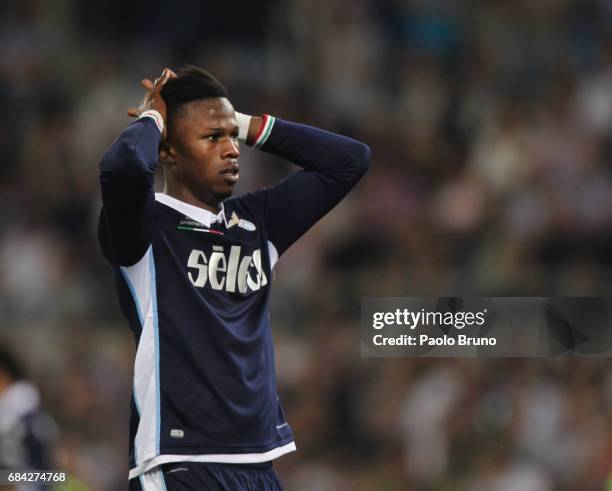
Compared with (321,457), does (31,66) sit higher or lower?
higher

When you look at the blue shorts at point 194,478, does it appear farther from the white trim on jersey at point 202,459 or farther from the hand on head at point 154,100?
the hand on head at point 154,100

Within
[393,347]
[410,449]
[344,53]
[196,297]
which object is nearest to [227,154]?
[196,297]

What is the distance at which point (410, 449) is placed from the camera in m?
6.43

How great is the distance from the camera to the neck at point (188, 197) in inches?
141

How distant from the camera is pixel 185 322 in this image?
3379 millimetres

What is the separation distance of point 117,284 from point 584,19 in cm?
611

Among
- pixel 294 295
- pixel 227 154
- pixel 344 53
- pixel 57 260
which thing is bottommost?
pixel 227 154

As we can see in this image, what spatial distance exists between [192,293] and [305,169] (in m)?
0.66

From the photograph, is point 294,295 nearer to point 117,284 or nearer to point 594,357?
point 594,357

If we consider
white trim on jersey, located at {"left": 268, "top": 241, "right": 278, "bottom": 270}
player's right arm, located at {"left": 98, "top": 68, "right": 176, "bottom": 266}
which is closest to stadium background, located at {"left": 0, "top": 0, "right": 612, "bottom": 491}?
white trim on jersey, located at {"left": 268, "top": 241, "right": 278, "bottom": 270}

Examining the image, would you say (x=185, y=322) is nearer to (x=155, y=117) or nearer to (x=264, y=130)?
(x=155, y=117)

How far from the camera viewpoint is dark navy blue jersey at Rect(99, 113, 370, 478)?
10.7ft

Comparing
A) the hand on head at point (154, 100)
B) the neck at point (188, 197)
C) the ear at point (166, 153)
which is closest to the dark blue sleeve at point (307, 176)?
the neck at point (188, 197)

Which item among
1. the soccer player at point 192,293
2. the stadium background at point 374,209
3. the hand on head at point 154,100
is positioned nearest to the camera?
the soccer player at point 192,293
